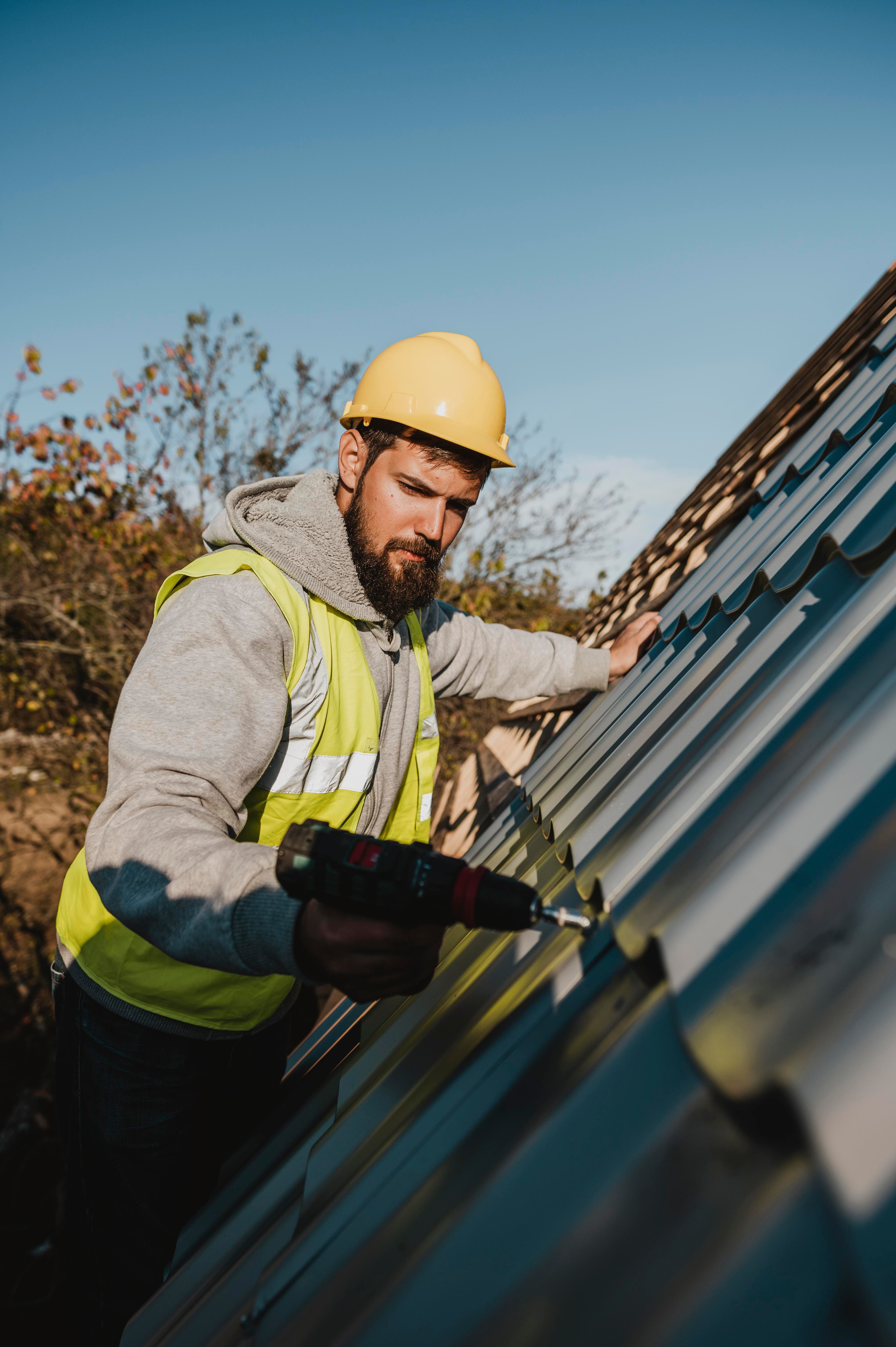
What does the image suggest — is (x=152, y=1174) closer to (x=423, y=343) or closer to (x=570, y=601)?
(x=423, y=343)

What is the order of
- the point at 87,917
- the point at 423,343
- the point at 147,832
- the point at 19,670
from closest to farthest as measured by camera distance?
1. the point at 147,832
2. the point at 87,917
3. the point at 423,343
4. the point at 19,670

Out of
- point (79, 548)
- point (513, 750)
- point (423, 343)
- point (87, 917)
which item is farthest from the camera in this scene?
point (79, 548)

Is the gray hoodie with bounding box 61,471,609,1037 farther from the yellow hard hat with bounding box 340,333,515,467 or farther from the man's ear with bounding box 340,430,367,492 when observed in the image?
the yellow hard hat with bounding box 340,333,515,467

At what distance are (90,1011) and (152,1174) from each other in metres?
0.56

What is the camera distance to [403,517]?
8.30 ft

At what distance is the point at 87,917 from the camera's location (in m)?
2.13

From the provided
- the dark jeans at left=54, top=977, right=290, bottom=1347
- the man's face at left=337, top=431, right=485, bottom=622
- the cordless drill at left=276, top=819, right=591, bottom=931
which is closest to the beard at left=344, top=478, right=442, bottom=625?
the man's face at left=337, top=431, right=485, bottom=622

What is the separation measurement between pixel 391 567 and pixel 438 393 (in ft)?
2.31

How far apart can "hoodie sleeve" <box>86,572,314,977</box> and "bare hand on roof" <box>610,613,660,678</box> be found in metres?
1.47

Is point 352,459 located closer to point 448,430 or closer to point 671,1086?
point 448,430

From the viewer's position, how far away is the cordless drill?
1141mm

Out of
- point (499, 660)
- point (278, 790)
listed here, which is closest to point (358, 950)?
point (278, 790)

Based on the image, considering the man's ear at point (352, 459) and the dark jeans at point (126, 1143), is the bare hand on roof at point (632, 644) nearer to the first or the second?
the man's ear at point (352, 459)

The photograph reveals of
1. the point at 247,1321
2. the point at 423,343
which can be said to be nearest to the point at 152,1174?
the point at 247,1321
